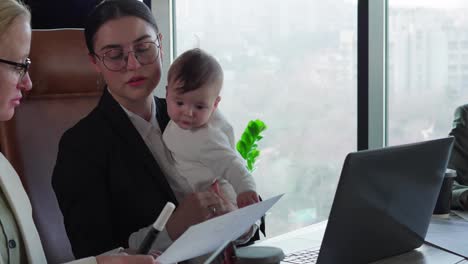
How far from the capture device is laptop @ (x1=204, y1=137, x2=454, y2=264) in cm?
149

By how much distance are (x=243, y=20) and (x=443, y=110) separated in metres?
1.16

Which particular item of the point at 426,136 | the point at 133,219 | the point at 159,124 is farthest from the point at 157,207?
the point at 426,136

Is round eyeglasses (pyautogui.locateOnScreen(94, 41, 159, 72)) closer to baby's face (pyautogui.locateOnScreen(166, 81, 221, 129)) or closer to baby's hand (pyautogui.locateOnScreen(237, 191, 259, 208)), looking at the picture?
baby's face (pyautogui.locateOnScreen(166, 81, 221, 129))

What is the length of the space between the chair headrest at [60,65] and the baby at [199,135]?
20.9 inches

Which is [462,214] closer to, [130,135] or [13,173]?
[130,135]

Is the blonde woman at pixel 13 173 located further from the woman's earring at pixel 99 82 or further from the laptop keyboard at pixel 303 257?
the woman's earring at pixel 99 82

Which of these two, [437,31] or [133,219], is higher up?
[437,31]

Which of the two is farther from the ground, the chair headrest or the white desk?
the chair headrest

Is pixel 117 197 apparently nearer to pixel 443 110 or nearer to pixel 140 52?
pixel 140 52

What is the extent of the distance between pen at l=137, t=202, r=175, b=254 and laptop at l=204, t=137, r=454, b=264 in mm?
130

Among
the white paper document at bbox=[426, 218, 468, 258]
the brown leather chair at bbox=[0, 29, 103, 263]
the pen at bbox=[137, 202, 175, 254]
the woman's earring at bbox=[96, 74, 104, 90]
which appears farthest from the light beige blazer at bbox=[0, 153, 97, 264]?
the white paper document at bbox=[426, 218, 468, 258]

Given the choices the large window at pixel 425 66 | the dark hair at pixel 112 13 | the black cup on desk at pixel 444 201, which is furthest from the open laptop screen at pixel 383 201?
the large window at pixel 425 66

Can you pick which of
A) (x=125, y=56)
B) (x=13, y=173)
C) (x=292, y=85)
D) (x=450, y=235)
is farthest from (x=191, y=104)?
(x=292, y=85)

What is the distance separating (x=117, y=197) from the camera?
1.89 metres
